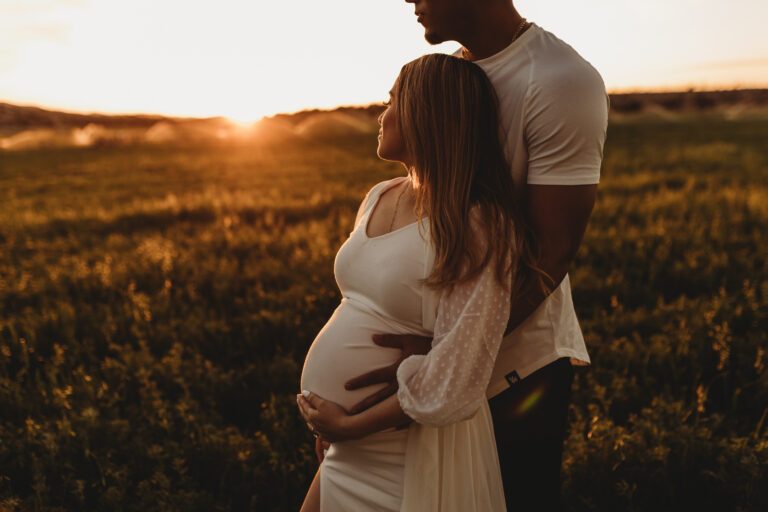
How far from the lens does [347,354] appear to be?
2.03 m

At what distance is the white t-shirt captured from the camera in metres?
1.72

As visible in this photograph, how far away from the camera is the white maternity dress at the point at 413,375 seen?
171cm

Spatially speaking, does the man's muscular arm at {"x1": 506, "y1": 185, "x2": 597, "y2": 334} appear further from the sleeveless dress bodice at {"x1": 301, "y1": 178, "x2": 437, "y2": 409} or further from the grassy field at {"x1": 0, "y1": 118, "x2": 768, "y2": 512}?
the grassy field at {"x1": 0, "y1": 118, "x2": 768, "y2": 512}

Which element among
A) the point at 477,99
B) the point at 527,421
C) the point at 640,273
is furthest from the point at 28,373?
the point at 640,273

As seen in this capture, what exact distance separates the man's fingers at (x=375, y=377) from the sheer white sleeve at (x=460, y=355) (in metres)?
0.16

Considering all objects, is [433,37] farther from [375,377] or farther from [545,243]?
[375,377]

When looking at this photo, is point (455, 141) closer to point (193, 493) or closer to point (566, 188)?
point (566, 188)

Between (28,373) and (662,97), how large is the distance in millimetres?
114648

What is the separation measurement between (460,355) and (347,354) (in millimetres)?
488

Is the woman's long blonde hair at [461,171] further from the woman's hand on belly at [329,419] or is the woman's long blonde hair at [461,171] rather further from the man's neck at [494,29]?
the woman's hand on belly at [329,419]

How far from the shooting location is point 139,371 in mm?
4055

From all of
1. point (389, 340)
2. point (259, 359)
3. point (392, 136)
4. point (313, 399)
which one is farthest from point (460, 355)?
point (259, 359)

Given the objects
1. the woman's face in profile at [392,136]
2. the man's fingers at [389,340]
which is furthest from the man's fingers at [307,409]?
the woman's face in profile at [392,136]

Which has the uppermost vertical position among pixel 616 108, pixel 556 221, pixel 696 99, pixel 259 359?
pixel 696 99
